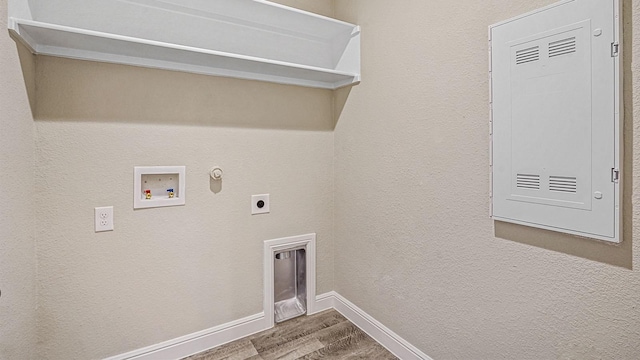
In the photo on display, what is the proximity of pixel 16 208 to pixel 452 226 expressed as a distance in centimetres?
202

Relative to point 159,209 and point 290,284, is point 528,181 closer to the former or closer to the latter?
point 290,284

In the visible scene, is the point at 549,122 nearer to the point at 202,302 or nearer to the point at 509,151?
the point at 509,151

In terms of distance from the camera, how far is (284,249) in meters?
2.21

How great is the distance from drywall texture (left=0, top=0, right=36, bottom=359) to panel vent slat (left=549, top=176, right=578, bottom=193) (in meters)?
2.13

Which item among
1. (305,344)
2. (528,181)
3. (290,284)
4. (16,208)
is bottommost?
(305,344)

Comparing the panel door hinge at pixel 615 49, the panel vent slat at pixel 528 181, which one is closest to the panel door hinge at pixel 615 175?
the panel vent slat at pixel 528 181

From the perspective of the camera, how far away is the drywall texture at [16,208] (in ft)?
3.85

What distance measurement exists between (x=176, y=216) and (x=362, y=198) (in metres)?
1.22

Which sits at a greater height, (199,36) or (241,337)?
(199,36)

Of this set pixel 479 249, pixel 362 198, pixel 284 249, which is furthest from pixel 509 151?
pixel 284 249

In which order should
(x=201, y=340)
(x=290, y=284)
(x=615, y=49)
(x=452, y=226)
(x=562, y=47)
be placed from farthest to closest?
(x=290, y=284), (x=201, y=340), (x=452, y=226), (x=562, y=47), (x=615, y=49)

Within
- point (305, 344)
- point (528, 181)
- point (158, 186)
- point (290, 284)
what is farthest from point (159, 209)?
point (528, 181)

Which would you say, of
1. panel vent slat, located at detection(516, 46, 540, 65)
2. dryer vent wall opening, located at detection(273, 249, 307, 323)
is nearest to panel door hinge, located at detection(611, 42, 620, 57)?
panel vent slat, located at detection(516, 46, 540, 65)

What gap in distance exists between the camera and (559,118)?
1085 millimetres
